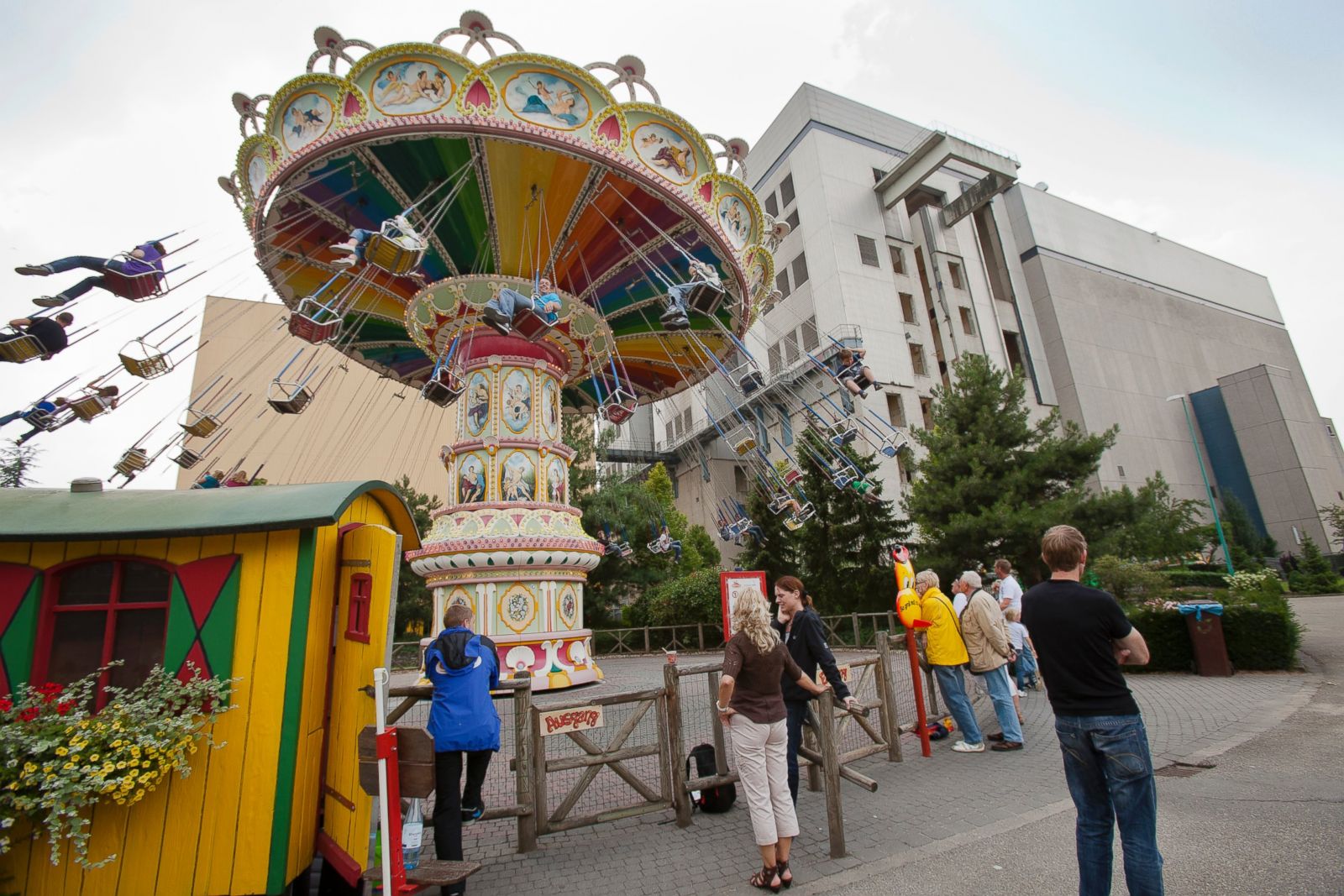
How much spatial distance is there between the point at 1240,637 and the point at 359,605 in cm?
1306

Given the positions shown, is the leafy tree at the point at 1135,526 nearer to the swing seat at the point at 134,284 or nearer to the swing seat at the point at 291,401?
the swing seat at the point at 291,401

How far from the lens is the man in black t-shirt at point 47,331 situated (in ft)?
24.2


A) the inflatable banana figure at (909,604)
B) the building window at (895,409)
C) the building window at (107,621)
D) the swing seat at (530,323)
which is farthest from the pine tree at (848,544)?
the building window at (107,621)

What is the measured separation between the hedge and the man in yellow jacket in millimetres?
5580

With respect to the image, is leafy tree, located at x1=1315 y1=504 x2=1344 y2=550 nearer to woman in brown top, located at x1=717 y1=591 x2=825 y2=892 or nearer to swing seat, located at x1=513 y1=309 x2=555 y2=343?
swing seat, located at x1=513 y1=309 x2=555 y2=343

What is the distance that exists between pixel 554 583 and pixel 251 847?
7907mm

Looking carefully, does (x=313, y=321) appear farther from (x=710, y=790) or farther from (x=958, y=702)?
(x=958, y=702)

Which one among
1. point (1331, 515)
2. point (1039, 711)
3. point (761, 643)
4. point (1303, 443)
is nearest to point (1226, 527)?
point (1331, 515)

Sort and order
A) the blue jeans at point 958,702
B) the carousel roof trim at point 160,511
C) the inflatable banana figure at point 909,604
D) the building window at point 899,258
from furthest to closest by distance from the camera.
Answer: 1. the building window at point 899,258
2. the inflatable banana figure at point 909,604
3. the blue jeans at point 958,702
4. the carousel roof trim at point 160,511

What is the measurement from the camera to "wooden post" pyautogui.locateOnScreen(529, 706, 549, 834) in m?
4.65

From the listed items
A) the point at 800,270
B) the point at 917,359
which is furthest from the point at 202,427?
the point at 917,359

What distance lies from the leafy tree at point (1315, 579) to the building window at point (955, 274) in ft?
64.1

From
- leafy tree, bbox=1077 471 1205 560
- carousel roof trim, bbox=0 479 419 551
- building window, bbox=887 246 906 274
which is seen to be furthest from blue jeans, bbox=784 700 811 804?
building window, bbox=887 246 906 274

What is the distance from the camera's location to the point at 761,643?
4.05 meters
